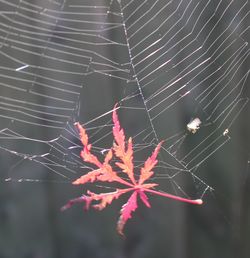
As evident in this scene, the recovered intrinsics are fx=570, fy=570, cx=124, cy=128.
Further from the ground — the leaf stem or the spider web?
the spider web

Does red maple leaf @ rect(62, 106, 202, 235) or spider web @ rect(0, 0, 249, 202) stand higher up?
spider web @ rect(0, 0, 249, 202)

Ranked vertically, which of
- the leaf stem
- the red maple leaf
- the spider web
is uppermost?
the spider web

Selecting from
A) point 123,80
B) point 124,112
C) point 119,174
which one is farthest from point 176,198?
point 123,80

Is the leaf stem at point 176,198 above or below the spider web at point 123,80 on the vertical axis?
below

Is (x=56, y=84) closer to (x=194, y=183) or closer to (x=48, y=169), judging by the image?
(x=48, y=169)

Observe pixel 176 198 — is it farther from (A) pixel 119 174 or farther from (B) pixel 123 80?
(B) pixel 123 80

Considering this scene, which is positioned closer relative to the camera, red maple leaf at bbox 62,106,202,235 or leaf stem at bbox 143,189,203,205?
red maple leaf at bbox 62,106,202,235

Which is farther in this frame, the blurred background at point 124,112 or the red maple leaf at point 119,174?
the blurred background at point 124,112

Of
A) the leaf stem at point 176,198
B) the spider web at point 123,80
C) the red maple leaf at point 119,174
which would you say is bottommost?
the leaf stem at point 176,198
